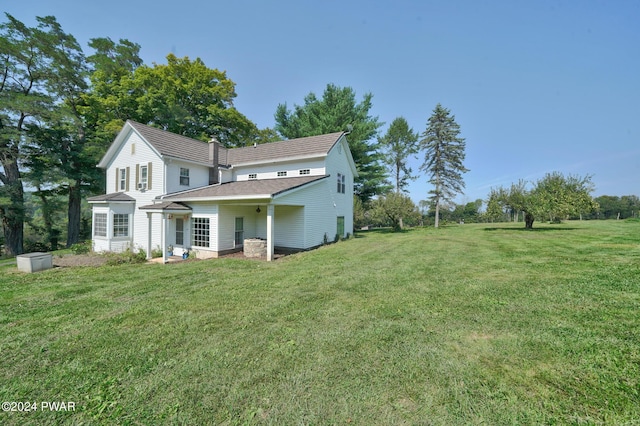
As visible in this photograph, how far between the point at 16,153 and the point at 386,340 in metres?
28.2

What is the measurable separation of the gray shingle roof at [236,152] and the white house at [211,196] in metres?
0.07

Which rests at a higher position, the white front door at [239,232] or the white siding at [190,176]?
the white siding at [190,176]

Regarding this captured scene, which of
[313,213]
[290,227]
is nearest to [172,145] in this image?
[290,227]

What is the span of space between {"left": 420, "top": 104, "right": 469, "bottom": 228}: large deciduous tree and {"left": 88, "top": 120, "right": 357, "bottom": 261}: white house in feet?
63.2

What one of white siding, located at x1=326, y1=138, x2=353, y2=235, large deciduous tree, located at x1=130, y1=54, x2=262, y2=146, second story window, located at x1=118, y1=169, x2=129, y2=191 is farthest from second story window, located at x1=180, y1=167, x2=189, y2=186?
large deciduous tree, located at x1=130, y1=54, x2=262, y2=146

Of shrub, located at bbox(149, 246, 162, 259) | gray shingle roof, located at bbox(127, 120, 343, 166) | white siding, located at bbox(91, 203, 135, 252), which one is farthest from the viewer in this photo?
gray shingle roof, located at bbox(127, 120, 343, 166)

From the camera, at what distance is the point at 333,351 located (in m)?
3.47

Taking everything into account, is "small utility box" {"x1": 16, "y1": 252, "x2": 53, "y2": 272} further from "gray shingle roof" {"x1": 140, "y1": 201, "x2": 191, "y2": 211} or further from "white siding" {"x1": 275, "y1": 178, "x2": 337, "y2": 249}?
"white siding" {"x1": 275, "y1": 178, "x2": 337, "y2": 249}

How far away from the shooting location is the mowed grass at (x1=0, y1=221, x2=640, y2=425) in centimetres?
247

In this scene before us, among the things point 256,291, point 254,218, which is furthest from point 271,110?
point 256,291

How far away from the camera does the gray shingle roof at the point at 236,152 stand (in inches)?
573

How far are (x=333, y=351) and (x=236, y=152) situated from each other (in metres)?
18.3

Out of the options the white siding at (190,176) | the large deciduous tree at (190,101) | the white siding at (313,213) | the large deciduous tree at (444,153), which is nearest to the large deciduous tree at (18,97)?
the large deciduous tree at (190,101)

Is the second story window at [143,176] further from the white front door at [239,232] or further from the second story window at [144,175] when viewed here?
the white front door at [239,232]
